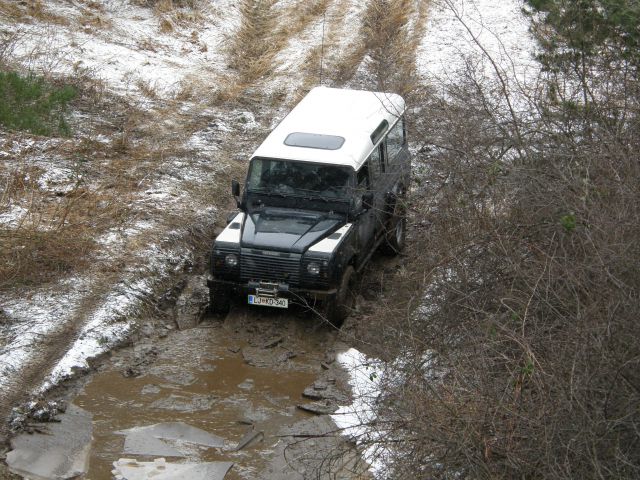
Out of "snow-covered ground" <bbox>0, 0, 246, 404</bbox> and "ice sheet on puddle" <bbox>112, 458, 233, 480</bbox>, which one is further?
"snow-covered ground" <bbox>0, 0, 246, 404</bbox>

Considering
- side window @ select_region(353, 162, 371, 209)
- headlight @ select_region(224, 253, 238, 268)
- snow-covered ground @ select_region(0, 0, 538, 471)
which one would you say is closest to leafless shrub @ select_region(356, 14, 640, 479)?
snow-covered ground @ select_region(0, 0, 538, 471)

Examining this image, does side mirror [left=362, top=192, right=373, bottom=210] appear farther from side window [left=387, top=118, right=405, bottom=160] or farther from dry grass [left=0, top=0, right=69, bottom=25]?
dry grass [left=0, top=0, right=69, bottom=25]

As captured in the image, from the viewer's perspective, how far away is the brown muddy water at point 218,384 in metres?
7.97

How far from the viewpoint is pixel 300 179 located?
34.2 feet

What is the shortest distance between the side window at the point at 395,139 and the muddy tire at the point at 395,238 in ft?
2.45

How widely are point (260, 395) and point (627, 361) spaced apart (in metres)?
4.52

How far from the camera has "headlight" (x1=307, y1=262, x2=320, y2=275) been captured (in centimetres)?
964

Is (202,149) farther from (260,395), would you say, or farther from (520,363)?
(520,363)

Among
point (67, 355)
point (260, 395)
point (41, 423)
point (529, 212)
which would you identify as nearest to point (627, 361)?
point (529, 212)

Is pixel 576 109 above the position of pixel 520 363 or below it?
above

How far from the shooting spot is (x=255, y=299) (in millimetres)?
9758

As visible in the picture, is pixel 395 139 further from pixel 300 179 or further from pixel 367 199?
pixel 300 179

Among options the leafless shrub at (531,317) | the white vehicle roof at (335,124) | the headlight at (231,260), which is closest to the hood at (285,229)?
the headlight at (231,260)

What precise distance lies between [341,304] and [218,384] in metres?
1.63
